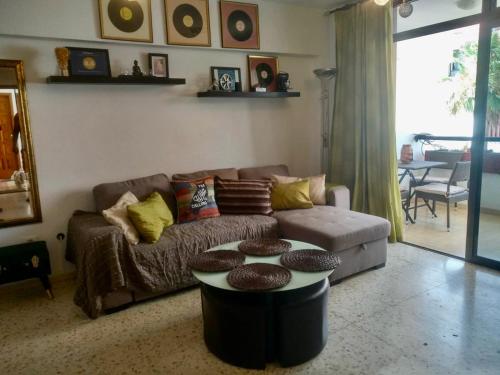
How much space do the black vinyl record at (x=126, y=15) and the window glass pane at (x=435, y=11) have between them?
7.48ft

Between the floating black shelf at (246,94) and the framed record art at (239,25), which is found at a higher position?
the framed record art at (239,25)

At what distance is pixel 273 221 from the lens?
328cm

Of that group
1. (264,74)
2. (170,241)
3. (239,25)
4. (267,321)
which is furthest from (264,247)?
(239,25)

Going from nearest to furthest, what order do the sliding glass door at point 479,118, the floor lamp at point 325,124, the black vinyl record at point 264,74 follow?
the sliding glass door at point 479,118, the black vinyl record at point 264,74, the floor lamp at point 325,124

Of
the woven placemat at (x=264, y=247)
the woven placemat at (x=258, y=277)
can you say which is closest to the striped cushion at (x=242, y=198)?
the woven placemat at (x=264, y=247)

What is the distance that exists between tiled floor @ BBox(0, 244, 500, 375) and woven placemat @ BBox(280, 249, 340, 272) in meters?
0.46

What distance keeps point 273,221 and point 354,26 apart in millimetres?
2254

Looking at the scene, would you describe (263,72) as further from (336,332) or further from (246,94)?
(336,332)

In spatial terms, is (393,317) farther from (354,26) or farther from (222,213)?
(354,26)

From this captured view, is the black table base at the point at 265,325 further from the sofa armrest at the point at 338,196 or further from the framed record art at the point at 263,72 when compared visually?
the framed record art at the point at 263,72

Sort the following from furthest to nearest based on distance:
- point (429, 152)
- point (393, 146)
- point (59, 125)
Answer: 1. point (429, 152)
2. point (393, 146)
3. point (59, 125)

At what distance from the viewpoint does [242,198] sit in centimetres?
344

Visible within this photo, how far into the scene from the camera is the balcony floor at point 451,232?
333 centimetres

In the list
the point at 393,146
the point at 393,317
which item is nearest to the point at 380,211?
the point at 393,146
